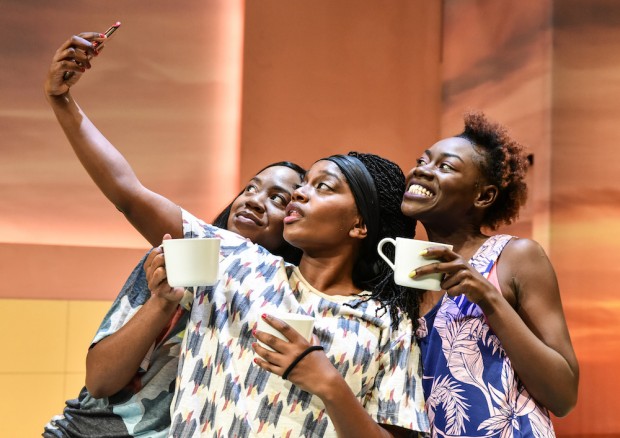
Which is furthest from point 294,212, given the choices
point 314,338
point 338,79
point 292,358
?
point 338,79

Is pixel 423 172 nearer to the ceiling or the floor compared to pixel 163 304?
nearer to the ceiling

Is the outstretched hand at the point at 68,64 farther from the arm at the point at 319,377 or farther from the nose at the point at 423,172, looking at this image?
the nose at the point at 423,172

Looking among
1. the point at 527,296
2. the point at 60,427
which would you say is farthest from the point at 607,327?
the point at 60,427

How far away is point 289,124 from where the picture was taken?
132 inches

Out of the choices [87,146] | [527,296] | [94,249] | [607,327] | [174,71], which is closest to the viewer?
[87,146]

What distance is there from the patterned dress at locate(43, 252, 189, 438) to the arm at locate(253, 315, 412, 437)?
337mm

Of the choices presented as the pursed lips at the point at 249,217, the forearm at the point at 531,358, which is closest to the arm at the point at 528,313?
the forearm at the point at 531,358

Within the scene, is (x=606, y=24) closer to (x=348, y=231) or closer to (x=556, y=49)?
(x=556, y=49)

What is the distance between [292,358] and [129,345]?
0.35 metres

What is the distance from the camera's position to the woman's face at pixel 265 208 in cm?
190

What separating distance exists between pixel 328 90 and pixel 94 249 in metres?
1.28

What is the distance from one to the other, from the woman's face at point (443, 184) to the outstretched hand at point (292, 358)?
1.68ft

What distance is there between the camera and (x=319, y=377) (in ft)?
4.27

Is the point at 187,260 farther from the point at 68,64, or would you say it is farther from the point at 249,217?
the point at 249,217
